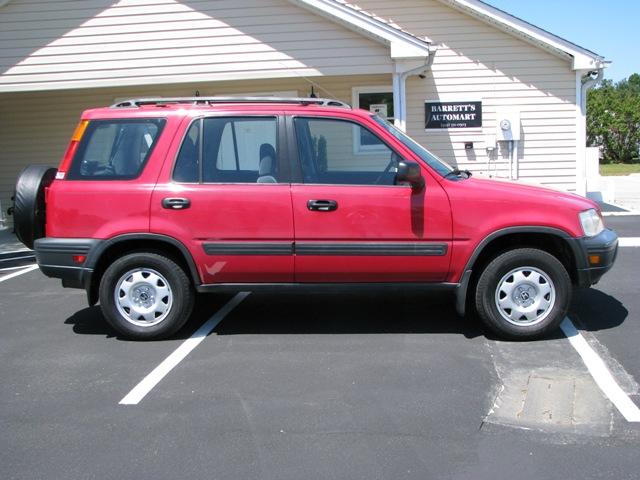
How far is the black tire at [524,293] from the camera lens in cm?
508

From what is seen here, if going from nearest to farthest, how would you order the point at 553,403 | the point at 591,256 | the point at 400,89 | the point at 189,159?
the point at 553,403 < the point at 591,256 < the point at 189,159 < the point at 400,89

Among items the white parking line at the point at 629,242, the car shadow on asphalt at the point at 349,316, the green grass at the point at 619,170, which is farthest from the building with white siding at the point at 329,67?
the green grass at the point at 619,170

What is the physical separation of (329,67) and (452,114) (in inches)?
126

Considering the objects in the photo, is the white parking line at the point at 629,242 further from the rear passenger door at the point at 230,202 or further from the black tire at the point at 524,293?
the rear passenger door at the point at 230,202

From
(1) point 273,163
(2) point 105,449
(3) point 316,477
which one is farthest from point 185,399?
(1) point 273,163

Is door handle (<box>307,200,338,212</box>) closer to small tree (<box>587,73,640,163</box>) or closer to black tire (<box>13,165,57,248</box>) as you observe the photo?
black tire (<box>13,165,57,248</box>)

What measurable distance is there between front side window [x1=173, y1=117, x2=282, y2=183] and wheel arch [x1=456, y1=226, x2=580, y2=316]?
1.76m

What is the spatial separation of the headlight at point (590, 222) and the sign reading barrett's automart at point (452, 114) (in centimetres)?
774

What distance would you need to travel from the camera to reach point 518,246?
5.23 m

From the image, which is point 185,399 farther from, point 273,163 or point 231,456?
point 273,163

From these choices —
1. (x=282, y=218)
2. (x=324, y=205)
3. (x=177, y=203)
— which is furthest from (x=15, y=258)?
(x=324, y=205)

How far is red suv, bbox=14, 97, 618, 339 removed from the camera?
506 cm

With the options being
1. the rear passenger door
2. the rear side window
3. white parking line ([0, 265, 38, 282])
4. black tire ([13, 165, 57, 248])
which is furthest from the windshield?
white parking line ([0, 265, 38, 282])

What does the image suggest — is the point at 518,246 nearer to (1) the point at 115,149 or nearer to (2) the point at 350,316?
(2) the point at 350,316
